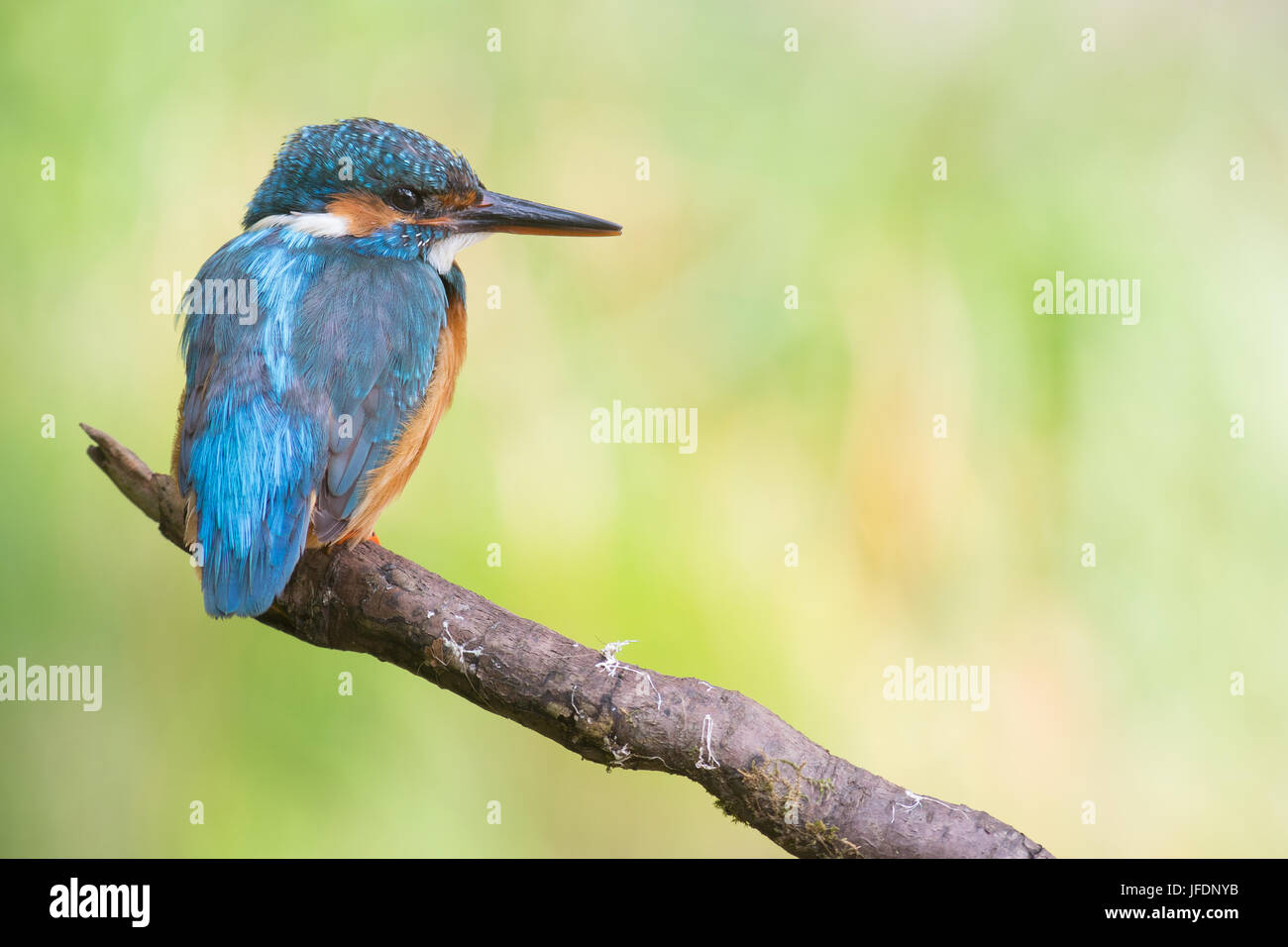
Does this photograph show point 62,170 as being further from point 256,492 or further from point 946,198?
point 946,198

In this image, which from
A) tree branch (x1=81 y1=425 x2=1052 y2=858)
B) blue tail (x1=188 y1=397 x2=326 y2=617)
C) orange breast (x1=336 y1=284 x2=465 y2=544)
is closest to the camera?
tree branch (x1=81 y1=425 x2=1052 y2=858)

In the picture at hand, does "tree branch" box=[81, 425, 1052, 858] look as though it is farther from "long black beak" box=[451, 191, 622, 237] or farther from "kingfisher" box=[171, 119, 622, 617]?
"long black beak" box=[451, 191, 622, 237]

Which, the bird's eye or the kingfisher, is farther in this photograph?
the bird's eye

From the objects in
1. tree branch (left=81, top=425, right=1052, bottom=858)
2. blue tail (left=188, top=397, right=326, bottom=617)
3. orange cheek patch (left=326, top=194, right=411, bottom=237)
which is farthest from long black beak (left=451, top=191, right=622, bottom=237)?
tree branch (left=81, top=425, right=1052, bottom=858)

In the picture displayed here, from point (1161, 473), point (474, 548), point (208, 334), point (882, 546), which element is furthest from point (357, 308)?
point (1161, 473)

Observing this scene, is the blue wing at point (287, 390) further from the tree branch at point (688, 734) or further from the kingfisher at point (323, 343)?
the tree branch at point (688, 734)

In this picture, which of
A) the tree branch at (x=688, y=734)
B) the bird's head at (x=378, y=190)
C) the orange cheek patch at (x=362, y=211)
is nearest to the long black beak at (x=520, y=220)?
the bird's head at (x=378, y=190)

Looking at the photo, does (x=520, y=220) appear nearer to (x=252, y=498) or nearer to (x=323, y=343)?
(x=323, y=343)

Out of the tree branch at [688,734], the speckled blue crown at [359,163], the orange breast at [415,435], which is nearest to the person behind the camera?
the tree branch at [688,734]
